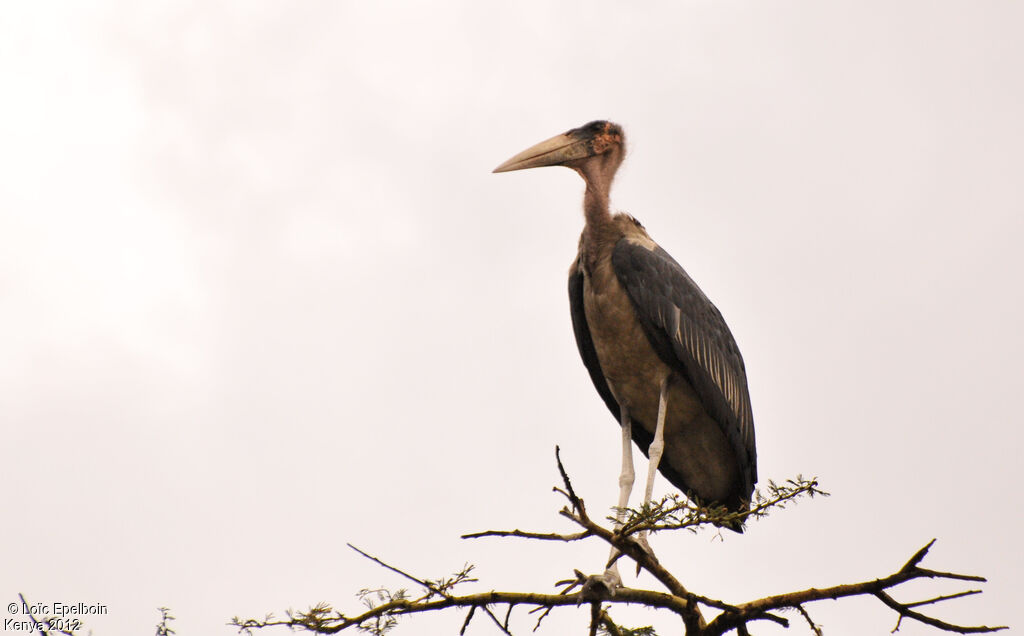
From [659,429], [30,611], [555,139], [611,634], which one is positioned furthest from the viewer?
[555,139]

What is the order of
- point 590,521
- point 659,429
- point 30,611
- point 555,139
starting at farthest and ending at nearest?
point 555,139
point 659,429
point 590,521
point 30,611

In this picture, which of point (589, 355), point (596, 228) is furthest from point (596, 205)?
point (589, 355)

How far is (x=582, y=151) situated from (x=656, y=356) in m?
2.26

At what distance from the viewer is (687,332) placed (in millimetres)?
9438

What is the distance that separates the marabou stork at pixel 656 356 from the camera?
9.37 m

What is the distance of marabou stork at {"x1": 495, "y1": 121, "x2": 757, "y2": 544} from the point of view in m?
9.37

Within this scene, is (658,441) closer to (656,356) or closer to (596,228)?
(656,356)

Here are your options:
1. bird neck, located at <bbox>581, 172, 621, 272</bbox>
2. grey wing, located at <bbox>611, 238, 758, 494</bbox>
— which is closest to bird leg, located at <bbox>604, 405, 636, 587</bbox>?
grey wing, located at <bbox>611, 238, 758, 494</bbox>

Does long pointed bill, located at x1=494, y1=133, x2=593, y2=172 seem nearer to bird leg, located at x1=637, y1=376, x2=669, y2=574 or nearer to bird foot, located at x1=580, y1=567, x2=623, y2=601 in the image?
bird leg, located at x1=637, y1=376, x2=669, y2=574

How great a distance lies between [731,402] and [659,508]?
4093 mm

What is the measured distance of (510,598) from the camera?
6.47 metres

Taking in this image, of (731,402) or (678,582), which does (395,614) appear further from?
(731,402)

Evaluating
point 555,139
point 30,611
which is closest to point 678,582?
point 30,611

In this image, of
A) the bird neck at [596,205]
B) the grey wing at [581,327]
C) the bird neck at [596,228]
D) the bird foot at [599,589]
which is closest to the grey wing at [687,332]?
the bird neck at [596,228]
